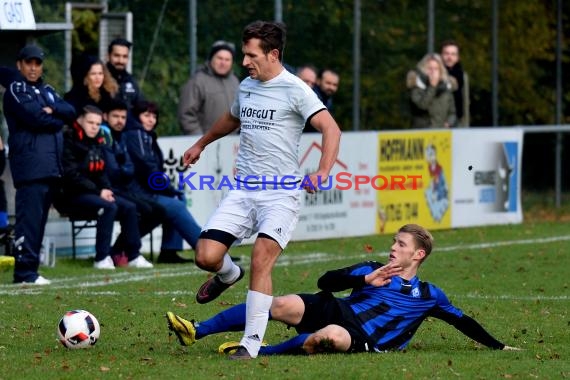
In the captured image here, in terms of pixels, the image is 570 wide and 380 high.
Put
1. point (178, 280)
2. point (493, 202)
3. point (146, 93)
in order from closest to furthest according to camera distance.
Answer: point (178, 280)
point (146, 93)
point (493, 202)

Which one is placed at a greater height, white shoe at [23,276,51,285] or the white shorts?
the white shorts

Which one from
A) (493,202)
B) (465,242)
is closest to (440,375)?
(465,242)

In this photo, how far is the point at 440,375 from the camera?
845 centimetres

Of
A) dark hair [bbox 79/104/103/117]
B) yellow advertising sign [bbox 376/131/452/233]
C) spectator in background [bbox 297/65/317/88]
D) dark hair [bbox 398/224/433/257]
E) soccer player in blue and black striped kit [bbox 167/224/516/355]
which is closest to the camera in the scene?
soccer player in blue and black striped kit [bbox 167/224/516/355]

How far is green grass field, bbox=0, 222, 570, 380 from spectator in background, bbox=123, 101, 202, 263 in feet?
1.97

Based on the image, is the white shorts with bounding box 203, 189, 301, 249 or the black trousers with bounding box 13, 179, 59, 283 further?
the black trousers with bounding box 13, 179, 59, 283

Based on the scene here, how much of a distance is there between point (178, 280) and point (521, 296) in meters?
3.21

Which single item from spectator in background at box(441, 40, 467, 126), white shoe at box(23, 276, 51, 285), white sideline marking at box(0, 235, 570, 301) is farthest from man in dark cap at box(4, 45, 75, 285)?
spectator in background at box(441, 40, 467, 126)

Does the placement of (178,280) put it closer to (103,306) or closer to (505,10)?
(103,306)

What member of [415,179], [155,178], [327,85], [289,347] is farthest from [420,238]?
[415,179]

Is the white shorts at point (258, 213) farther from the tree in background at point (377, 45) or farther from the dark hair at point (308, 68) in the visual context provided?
the dark hair at point (308, 68)

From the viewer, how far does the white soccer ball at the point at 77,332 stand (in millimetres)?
9547

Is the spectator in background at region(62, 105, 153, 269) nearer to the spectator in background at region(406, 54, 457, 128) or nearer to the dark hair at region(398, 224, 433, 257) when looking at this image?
the dark hair at region(398, 224, 433, 257)
